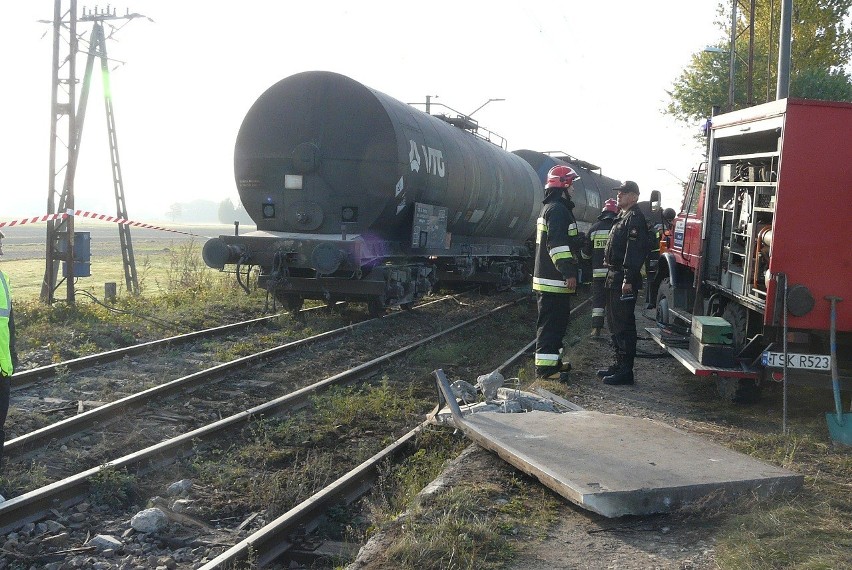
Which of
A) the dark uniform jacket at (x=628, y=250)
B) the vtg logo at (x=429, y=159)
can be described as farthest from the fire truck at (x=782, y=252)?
the vtg logo at (x=429, y=159)

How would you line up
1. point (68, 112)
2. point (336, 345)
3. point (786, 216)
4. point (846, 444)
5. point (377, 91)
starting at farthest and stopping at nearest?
1. point (68, 112)
2. point (377, 91)
3. point (336, 345)
4. point (786, 216)
5. point (846, 444)

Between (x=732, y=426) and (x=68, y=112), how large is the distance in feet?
43.5

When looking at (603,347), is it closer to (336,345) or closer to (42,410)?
(336,345)

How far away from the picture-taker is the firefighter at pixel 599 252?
1133cm

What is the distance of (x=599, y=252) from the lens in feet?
37.5

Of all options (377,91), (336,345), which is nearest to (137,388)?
(336,345)

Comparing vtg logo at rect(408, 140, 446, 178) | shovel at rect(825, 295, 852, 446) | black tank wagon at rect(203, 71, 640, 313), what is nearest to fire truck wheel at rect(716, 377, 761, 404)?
shovel at rect(825, 295, 852, 446)

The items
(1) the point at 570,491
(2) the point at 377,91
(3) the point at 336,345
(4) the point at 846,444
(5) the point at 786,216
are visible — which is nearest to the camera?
(1) the point at 570,491

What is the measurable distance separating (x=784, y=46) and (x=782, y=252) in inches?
270

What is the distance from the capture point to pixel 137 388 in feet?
27.2

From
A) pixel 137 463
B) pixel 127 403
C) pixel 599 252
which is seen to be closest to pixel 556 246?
pixel 599 252

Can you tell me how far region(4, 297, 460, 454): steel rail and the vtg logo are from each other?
335 centimetres

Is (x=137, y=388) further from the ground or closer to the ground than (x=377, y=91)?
closer to the ground

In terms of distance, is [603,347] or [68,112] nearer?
[603,347]
